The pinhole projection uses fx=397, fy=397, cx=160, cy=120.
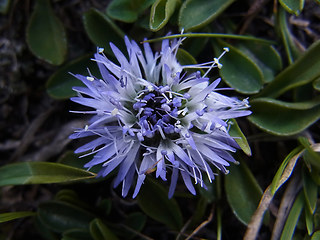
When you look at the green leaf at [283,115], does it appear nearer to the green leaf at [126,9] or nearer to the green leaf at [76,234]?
the green leaf at [126,9]

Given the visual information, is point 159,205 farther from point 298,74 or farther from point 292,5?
point 292,5

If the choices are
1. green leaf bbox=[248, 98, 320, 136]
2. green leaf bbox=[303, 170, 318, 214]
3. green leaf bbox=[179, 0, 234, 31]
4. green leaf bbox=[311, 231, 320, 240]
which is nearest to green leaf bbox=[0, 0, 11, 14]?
green leaf bbox=[179, 0, 234, 31]

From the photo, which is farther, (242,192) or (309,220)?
(242,192)

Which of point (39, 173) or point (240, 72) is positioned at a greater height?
point (240, 72)

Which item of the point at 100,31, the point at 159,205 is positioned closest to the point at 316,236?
the point at 159,205

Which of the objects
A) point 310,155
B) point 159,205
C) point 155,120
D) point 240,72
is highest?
point 240,72

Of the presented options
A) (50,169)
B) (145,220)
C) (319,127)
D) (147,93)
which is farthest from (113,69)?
(319,127)

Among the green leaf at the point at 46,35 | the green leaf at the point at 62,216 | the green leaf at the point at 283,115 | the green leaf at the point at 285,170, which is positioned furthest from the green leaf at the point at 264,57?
the green leaf at the point at 62,216
